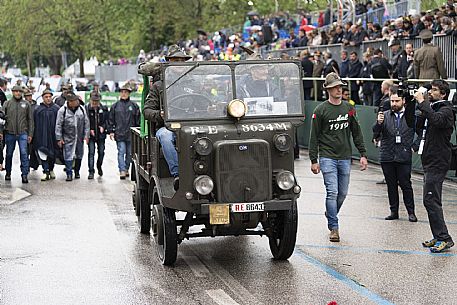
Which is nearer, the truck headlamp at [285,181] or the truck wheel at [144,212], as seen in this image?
the truck headlamp at [285,181]

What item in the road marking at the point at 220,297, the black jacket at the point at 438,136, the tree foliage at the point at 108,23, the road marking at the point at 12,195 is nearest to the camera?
the road marking at the point at 220,297

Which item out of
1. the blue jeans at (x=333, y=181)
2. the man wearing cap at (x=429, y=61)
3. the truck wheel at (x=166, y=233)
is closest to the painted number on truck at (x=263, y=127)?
the truck wheel at (x=166, y=233)

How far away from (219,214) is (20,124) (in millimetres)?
10096

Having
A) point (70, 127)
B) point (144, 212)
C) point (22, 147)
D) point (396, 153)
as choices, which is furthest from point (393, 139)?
point (22, 147)

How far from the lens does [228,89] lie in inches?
396

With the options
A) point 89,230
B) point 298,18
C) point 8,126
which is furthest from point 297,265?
point 298,18

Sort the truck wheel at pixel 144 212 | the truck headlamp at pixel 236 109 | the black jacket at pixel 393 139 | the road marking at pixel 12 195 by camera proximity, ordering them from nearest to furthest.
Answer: the truck headlamp at pixel 236 109 → the truck wheel at pixel 144 212 → the black jacket at pixel 393 139 → the road marking at pixel 12 195

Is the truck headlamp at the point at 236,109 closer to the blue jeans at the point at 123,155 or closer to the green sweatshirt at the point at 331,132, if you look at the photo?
the green sweatshirt at the point at 331,132

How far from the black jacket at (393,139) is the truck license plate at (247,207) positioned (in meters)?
4.21

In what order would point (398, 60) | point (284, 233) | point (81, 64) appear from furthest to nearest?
point (81, 64) → point (398, 60) → point (284, 233)

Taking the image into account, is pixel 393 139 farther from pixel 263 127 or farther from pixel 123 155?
pixel 123 155

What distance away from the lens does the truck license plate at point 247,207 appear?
941 cm

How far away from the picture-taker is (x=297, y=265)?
33.0 ft

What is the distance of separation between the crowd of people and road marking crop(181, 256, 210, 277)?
862 cm
